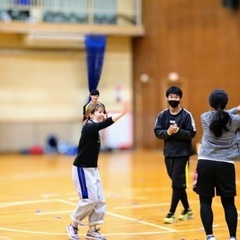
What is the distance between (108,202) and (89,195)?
3084 millimetres

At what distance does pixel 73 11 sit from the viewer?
20.0 m

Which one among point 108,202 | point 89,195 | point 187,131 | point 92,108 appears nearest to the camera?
point 89,195

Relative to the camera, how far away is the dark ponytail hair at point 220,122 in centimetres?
581

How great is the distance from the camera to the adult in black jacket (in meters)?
7.36

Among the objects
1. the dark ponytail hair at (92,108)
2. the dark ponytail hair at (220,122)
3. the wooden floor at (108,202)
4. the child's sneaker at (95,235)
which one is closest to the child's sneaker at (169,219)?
the wooden floor at (108,202)

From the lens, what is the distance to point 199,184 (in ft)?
19.5

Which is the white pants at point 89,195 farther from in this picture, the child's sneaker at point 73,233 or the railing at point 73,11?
the railing at point 73,11

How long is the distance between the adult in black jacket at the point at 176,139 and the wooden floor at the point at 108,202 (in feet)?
1.61

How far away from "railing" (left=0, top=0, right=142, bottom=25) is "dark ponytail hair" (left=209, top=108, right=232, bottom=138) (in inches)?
561

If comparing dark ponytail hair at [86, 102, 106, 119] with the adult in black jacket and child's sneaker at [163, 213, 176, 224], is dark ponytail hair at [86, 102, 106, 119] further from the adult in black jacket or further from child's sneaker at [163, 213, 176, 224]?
child's sneaker at [163, 213, 176, 224]

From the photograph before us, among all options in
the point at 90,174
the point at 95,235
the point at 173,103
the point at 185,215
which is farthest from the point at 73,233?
the point at 173,103

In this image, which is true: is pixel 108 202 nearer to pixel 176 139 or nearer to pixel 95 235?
pixel 176 139

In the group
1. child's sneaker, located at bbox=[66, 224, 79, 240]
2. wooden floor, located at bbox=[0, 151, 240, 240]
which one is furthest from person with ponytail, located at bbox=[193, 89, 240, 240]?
child's sneaker, located at bbox=[66, 224, 79, 240]

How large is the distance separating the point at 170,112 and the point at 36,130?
12.9m
